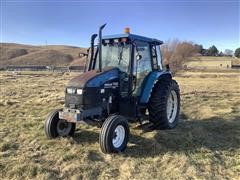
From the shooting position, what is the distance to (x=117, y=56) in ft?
25.2

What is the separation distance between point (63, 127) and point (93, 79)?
1586mm

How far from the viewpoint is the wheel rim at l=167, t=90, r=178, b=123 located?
29.2 feet

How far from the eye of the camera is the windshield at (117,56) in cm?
757

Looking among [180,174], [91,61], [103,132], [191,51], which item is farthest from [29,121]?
[191,51]

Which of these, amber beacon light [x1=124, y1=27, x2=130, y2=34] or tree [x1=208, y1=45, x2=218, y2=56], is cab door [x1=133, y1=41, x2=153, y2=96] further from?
tree [x1=208, y1=45, x2=218, y2=56]

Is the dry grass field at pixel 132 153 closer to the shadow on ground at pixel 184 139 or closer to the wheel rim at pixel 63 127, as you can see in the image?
the shadow on ground at pixel 184 139

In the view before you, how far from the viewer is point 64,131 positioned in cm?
770

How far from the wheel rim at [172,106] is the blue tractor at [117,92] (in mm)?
164

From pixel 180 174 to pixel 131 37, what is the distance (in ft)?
10.8

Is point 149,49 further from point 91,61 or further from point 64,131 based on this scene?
point 64,131

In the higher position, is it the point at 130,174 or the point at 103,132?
the point at 103,132

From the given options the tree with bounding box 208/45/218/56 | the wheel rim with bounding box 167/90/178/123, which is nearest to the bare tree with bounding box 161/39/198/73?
the wheel rim with bounding box 167/90/178/123

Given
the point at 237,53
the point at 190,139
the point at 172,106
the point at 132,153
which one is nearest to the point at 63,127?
the point at 132,153

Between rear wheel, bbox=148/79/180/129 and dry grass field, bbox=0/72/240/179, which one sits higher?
rear wheel, bbox=148/79/180/129
